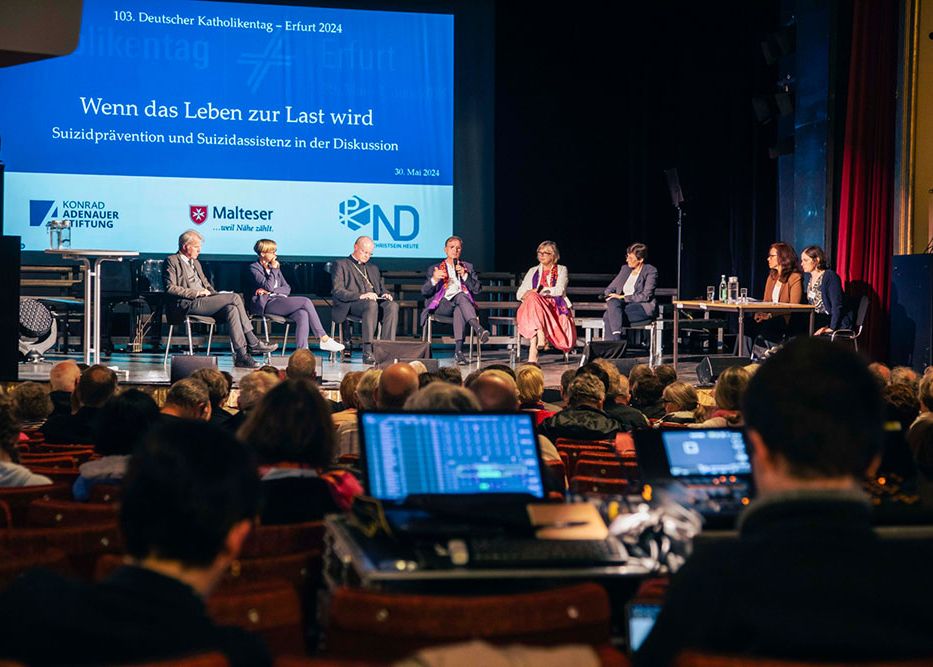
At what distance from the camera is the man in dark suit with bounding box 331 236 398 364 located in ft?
32.7

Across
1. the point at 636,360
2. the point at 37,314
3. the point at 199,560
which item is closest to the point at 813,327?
the point at 636,360

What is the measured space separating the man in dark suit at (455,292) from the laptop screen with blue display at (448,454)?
303 inches

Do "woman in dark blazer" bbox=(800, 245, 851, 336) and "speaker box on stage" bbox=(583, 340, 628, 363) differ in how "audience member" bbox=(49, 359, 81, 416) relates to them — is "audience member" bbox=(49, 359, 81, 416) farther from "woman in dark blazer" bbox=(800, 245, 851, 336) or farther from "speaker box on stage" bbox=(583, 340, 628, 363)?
"woman in dark blazer" bbox=(800, 245, 851, 336)

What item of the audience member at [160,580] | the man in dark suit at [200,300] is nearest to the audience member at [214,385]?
the audience member at [160,580]

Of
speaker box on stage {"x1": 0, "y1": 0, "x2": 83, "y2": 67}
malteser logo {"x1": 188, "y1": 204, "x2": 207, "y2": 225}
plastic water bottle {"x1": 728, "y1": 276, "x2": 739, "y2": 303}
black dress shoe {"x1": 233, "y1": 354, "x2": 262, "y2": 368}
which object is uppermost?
speaker box on stage {"x1": 0, "y1": 0, "x2": 83, "y2": 67}

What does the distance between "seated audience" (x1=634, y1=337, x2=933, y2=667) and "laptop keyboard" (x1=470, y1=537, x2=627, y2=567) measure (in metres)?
0.35

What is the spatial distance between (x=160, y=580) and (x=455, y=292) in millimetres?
8941

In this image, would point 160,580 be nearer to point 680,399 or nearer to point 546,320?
point 680,399

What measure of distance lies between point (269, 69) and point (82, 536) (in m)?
9.71

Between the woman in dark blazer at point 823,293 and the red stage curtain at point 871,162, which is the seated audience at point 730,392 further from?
the red stage curtain at point 871,162

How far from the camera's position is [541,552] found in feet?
5.91

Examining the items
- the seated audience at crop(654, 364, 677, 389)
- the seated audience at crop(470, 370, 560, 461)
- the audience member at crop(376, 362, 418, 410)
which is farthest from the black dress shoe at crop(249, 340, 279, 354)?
the seated audience at crop(470, 370, 560, 461)

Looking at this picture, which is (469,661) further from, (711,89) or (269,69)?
(711,89)

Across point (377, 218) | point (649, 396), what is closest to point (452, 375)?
point (649, 396)
